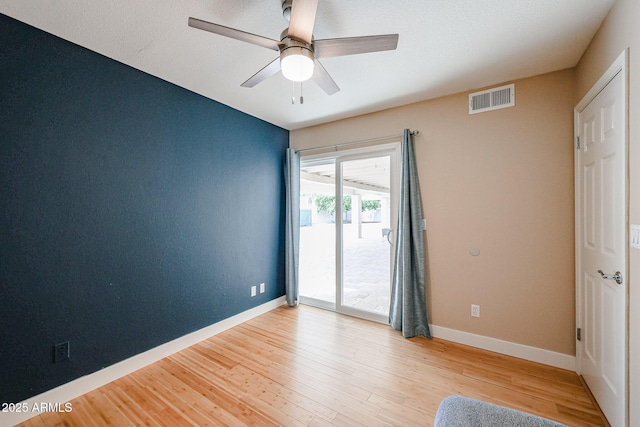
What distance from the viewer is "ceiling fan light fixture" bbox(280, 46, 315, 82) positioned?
4.65 ft

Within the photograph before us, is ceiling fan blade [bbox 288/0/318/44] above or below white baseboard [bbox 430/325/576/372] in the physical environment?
above

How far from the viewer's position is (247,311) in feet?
10.8

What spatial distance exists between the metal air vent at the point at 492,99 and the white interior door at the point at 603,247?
0.55m

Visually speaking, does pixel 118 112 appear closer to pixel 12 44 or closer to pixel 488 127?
pixel 12 44

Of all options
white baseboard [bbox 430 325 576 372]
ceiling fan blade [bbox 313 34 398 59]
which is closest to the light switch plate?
white baseboard [bbox 430 325 576 372]

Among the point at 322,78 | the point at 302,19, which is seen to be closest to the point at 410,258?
the point at 322,78

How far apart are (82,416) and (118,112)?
7.40ft

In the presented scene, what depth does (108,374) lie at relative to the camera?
2092 millimetres

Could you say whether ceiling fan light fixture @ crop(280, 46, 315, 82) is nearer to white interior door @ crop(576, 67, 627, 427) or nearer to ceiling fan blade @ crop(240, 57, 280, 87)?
ceiling fan blade @ crop(240, 57, 280, 87)

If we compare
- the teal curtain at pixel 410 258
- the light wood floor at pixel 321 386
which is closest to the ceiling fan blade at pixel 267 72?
the teal curtain at pixel 410 258

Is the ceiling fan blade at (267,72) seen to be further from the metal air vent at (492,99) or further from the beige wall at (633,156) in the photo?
the metal air vent at (492,99)

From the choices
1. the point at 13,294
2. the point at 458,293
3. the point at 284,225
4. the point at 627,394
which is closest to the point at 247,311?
the point at 284,225

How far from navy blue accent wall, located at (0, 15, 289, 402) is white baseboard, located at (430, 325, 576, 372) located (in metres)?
2.39

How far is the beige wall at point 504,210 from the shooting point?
2254mm
